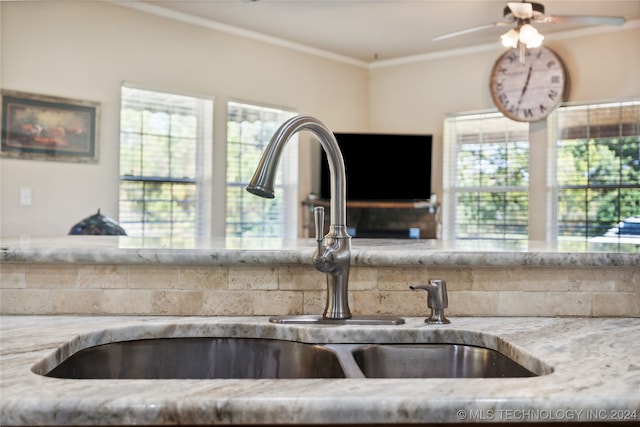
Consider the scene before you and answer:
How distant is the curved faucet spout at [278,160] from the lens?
1.15 meters

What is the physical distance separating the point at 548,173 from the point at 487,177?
0.61 m

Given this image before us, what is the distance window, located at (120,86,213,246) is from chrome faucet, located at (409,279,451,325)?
3.91 metres

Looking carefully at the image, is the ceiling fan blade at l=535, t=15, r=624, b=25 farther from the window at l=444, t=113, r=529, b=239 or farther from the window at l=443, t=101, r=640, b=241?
the window at l=444, t=113, r=529, b=239

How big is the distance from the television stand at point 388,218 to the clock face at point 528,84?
1.18 meters

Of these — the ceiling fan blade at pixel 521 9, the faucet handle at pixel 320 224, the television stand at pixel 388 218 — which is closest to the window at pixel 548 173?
the television stand at pixel 388 218

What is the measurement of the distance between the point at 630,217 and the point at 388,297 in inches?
184

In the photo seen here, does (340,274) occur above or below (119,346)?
above

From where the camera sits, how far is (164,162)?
17.2ft

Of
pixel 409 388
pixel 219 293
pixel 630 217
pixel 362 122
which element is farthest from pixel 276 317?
pixel 362 122

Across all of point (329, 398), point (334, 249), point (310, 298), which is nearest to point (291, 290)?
point (310, 298)

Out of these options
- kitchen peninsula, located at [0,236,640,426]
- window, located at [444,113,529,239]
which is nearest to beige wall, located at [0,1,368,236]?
window, located at [444,113,529,239]

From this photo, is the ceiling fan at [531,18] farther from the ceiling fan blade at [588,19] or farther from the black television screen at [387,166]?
the black television screen at [387,166]

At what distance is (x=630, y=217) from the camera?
5.37 m

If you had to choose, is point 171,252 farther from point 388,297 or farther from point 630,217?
point 630,217
